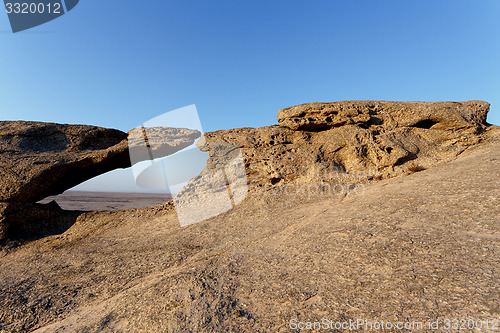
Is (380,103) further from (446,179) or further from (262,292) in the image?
(262,292)

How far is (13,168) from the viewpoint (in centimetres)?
792

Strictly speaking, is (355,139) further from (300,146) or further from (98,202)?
(98,202)

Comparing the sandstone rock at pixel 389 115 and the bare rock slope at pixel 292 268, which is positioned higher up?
the sandstone rock at pixel 389 115

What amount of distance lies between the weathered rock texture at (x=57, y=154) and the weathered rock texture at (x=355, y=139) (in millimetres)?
2675

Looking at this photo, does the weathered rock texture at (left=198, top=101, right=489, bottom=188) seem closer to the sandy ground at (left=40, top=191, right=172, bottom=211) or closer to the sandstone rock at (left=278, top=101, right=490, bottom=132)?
the sandstone rock at (left=278, top=101, right=490, bottom=132)

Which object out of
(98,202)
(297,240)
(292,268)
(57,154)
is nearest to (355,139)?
(297,240)

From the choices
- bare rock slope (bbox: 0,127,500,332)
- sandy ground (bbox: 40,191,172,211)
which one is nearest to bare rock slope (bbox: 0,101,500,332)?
bare rock slope (bbox: 0,127,500,332)

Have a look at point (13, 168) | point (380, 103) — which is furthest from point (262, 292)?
point (13, 168)

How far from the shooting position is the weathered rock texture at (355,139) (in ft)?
23.8

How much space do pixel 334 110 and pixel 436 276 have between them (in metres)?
6.95

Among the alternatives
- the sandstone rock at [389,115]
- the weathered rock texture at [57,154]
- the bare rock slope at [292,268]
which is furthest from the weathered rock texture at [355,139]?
the weathered rock texture at [57,154]

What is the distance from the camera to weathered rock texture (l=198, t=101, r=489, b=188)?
7.26 m

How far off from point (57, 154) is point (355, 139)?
34.8ft

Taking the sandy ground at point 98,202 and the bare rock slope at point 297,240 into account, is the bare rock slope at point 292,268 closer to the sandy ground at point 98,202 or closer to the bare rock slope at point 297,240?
the bare rock slope at point 297,240
